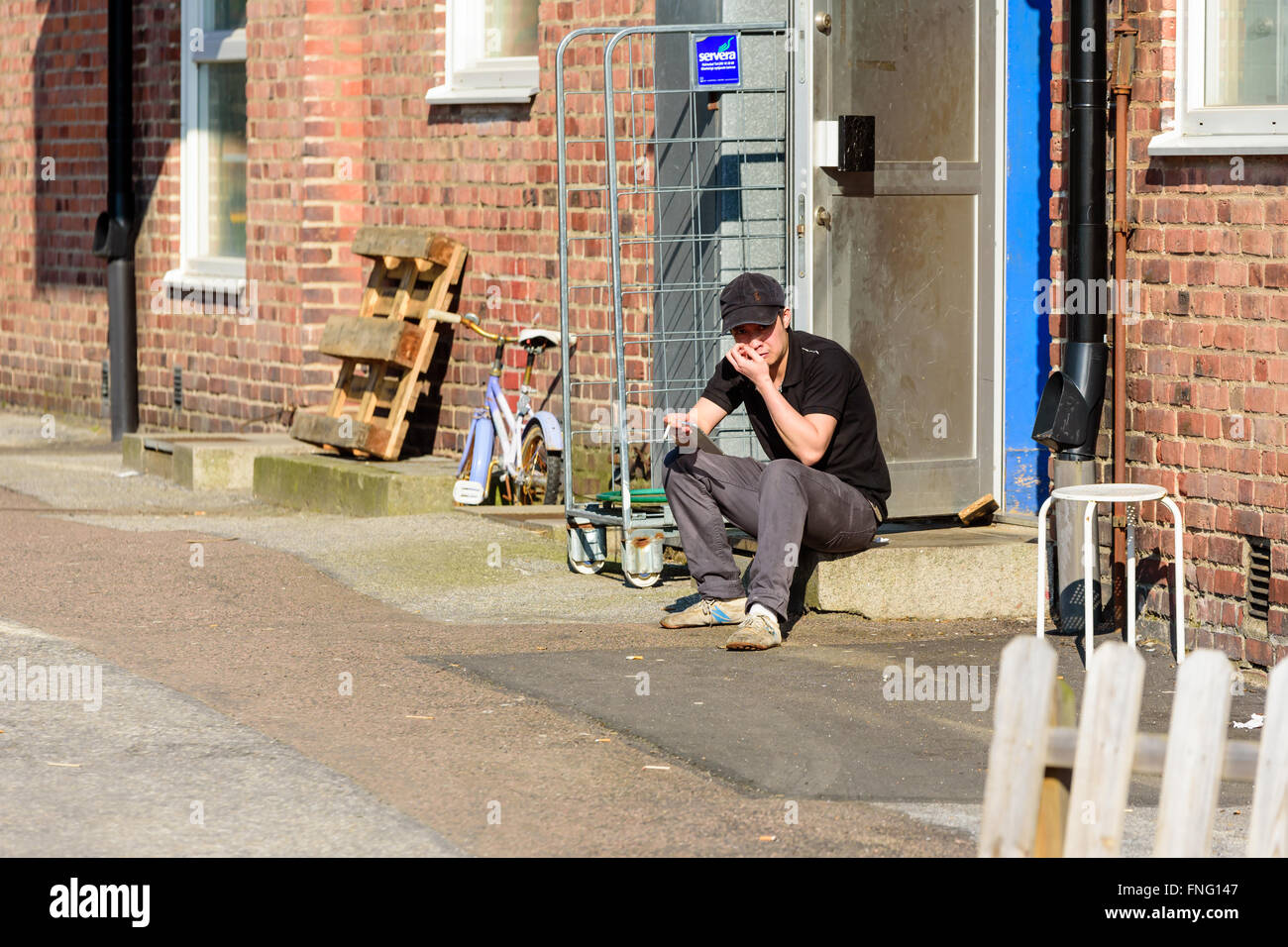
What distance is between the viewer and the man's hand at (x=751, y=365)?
7.26 meters

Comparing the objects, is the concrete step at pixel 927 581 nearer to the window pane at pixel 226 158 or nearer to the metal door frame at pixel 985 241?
the metal door frame at pixel 985 241

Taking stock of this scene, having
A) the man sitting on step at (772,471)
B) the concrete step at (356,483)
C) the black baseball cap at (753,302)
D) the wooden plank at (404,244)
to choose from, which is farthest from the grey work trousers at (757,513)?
the wooden plank at (404,244)

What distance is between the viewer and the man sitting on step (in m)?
7.20

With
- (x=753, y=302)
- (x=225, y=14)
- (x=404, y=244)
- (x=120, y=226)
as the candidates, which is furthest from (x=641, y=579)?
(x=120, y=226)

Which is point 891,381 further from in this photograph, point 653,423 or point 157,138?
point 157,138

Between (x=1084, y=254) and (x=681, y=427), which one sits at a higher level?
(x=1084, y=254)

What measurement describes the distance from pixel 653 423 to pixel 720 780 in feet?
13.6

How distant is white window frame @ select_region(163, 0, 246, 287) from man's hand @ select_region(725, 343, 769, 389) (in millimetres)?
7211

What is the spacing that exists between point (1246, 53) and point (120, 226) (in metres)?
9.37

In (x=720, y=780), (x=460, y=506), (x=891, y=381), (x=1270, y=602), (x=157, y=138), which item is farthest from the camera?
Answer: (x=157, y=138)

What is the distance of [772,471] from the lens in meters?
7.25

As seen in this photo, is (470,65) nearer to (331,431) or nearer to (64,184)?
(331,431)
